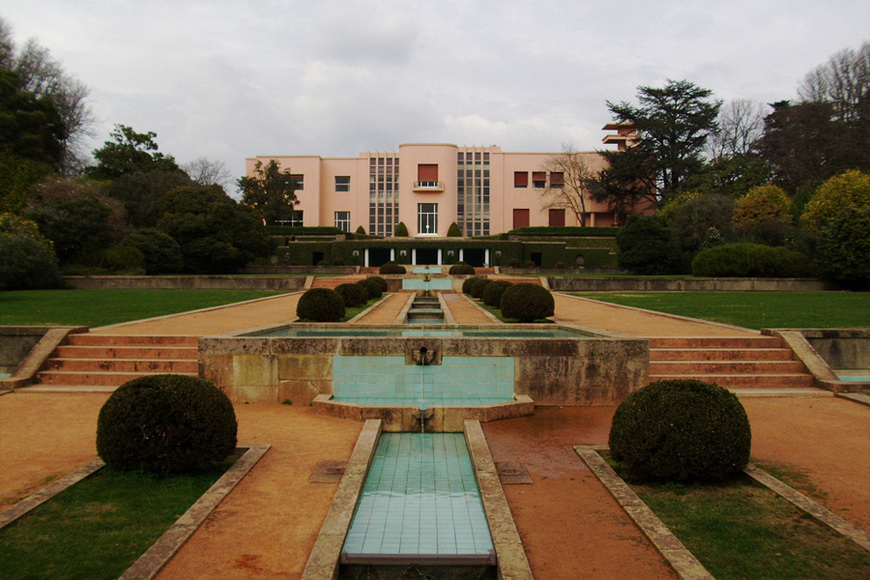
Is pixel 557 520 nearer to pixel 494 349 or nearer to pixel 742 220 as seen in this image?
pixel 494 349

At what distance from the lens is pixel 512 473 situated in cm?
463

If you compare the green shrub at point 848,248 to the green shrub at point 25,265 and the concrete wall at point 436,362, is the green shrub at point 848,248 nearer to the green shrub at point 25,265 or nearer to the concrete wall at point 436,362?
the concrete wall at point 436,362

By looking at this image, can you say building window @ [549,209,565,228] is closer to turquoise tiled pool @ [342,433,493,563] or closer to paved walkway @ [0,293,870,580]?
paved walkway @ [0,293,870,580]

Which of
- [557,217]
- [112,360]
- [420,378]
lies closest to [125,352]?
[112,360]

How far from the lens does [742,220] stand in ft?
95.8

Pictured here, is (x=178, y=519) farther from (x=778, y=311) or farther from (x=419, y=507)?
(x=778, y=311)

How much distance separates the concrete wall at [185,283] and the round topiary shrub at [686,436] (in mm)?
21462

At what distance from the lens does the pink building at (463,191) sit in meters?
52.1

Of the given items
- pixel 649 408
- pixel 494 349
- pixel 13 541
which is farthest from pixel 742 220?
pixel 13 541

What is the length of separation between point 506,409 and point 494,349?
3.57 feet

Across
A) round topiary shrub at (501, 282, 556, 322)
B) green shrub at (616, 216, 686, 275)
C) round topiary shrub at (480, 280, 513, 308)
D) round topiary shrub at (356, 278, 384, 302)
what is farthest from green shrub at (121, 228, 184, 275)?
green shrub at (616, 216, 686, 275)

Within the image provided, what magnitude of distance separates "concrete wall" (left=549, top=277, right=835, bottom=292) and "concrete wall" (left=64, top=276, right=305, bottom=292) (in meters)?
12.5

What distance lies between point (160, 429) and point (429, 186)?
47.4m

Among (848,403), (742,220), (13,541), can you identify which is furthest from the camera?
(742,220)
